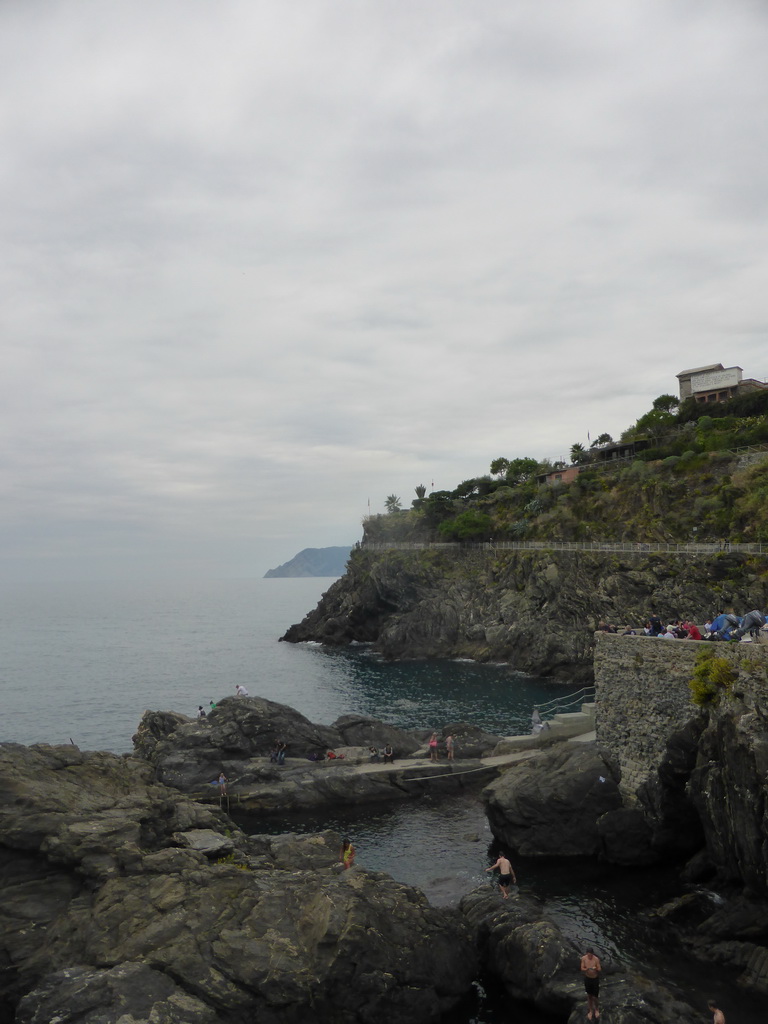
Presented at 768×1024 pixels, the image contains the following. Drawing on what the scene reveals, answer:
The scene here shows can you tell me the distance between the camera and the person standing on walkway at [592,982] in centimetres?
1396

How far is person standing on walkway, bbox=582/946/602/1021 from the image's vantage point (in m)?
14.0

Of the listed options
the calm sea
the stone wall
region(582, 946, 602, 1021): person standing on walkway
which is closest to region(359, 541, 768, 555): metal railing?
the calm sea

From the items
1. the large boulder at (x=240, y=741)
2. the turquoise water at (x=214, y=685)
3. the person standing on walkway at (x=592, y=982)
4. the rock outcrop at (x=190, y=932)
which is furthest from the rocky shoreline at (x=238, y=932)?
the turquoise water at (x=214, y=685)

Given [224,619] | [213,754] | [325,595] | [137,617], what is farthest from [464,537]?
[137,617]

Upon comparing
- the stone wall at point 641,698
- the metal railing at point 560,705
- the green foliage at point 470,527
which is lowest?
the metal railing at point 560,705

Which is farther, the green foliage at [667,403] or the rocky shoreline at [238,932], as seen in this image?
the green foliage at [667,403]

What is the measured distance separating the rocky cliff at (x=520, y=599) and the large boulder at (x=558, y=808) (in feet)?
132

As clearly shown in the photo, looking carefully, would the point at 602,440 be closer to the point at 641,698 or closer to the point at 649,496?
the point at 649,496

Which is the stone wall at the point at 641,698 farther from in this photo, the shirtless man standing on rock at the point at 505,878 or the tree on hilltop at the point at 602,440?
the tree on hilltop at the point at 602,440

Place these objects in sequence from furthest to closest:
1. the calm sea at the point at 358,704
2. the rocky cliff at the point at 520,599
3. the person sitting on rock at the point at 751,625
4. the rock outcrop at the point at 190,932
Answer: the rocky cliff at the point at 520,599 → the person sitting on rock at the point at 751,625 → the calm sea at the point at 358,704 → the rock outcrop at the point at 190,932

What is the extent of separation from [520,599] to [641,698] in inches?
2127

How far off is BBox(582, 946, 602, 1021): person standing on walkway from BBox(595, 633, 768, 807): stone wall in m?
8.53

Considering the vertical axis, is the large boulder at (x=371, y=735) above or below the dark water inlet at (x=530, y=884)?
above

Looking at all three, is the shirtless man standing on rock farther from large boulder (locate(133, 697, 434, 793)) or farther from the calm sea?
large boulder (locate(133, 697, 434, 793))
